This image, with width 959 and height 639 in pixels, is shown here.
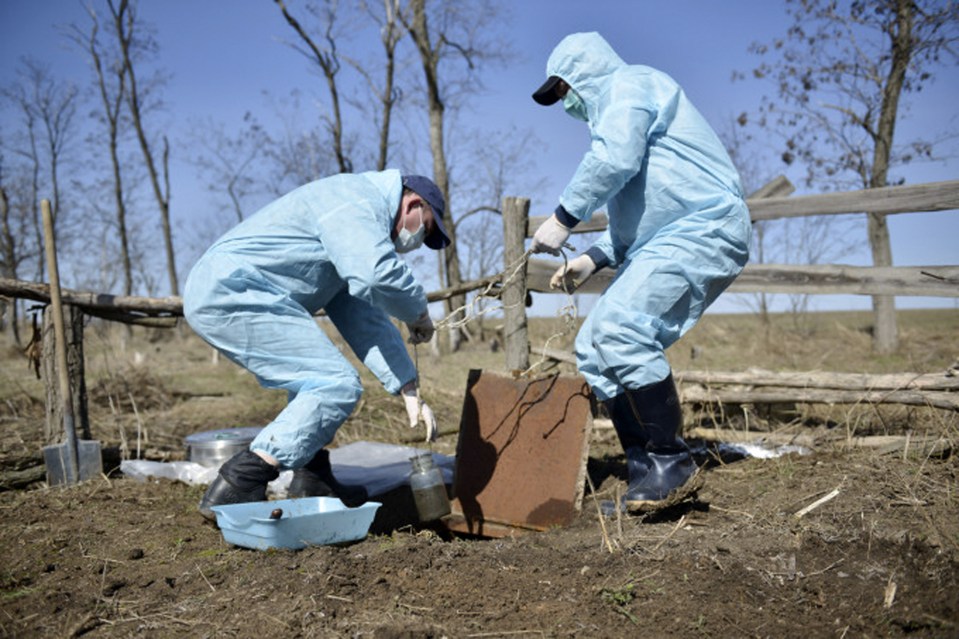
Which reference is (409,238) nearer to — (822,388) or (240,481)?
(240,481)

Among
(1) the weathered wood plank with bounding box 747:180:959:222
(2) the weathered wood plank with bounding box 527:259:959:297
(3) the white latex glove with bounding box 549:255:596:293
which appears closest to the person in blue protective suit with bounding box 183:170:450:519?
(3) the white latex glove with bounding box 549:255:596:293

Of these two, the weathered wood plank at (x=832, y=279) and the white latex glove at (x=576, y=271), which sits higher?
the white latex glove at (x=576, y=271)

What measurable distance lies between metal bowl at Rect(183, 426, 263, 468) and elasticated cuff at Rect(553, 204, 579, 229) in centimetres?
229

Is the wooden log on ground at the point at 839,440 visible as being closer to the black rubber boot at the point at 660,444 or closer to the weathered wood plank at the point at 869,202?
the black rubber boot at the point at 660,444

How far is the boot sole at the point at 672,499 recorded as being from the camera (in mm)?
2961

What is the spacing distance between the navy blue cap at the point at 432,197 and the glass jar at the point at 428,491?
3.33 feet

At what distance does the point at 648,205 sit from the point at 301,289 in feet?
5.12

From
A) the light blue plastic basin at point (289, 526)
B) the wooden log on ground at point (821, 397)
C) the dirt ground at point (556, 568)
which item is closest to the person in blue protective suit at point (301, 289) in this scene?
the light blue plastic basin at point (289, 526)

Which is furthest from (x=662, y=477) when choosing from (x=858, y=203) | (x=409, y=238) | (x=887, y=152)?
(x=887, y=152)

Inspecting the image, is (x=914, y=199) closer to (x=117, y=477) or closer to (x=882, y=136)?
(x=117, y=477)

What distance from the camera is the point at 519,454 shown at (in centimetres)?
369

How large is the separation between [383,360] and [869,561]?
2.19 m

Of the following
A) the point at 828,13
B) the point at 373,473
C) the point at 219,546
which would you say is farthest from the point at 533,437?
the point at 828,13

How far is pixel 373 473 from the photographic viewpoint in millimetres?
4340
